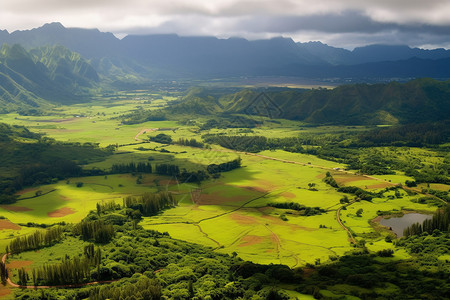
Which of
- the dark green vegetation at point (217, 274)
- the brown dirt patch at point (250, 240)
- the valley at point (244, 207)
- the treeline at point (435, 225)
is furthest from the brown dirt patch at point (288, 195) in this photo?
the dark green vegetation at point (217, 274)

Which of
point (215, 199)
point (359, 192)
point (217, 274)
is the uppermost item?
point (217, 274)

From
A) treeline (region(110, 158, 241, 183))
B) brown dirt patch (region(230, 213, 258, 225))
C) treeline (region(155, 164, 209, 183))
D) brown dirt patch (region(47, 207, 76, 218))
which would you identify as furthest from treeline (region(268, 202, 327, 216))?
brown dirt patch (region(47, 207, 76, 218))

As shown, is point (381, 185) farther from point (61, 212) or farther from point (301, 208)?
point (61, 212)

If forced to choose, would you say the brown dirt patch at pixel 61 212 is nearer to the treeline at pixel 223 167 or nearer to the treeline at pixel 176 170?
the treeline at pixel 176 170

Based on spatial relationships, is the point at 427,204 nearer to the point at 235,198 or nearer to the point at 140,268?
the point at 235,198

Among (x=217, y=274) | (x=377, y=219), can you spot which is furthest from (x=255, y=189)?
(x=217, y=274)

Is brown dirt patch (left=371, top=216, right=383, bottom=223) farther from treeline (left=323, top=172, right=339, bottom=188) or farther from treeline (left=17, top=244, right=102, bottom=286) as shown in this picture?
treeline (left=17, top=244, right=102, bottom=286)
